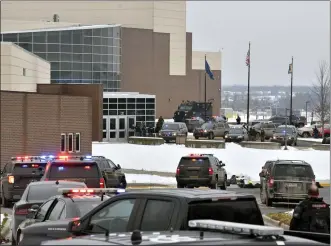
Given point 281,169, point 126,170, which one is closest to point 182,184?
point 281,169

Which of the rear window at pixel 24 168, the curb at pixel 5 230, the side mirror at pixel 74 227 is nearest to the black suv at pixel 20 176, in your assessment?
the rear window at pixel 24 168

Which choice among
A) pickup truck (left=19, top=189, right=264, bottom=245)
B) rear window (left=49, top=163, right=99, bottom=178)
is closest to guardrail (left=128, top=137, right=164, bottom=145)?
rear window (left=49, top=163, right=99, bottom=178)

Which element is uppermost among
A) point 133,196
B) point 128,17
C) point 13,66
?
point 128,17

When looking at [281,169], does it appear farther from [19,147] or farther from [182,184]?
[19,147]

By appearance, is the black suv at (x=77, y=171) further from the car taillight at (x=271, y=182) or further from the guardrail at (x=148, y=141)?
the guardrail at (x=148, y=141)

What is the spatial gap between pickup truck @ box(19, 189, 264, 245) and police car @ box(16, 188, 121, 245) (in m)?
1.99

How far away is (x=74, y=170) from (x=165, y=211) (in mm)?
10960

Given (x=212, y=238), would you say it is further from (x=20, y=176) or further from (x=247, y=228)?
(x=20, y=176)

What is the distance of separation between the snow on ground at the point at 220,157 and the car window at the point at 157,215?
36.5m

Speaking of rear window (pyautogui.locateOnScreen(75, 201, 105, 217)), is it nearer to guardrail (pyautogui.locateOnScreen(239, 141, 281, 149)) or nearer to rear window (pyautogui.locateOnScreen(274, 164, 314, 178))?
rear window (pyautogui.locateOnScreen(274, 164, 314, 178))

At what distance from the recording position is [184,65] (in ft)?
384

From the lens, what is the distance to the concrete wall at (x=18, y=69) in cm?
5153

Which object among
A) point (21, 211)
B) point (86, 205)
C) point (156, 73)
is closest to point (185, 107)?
point (156, 73)

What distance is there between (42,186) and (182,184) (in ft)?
56.1
